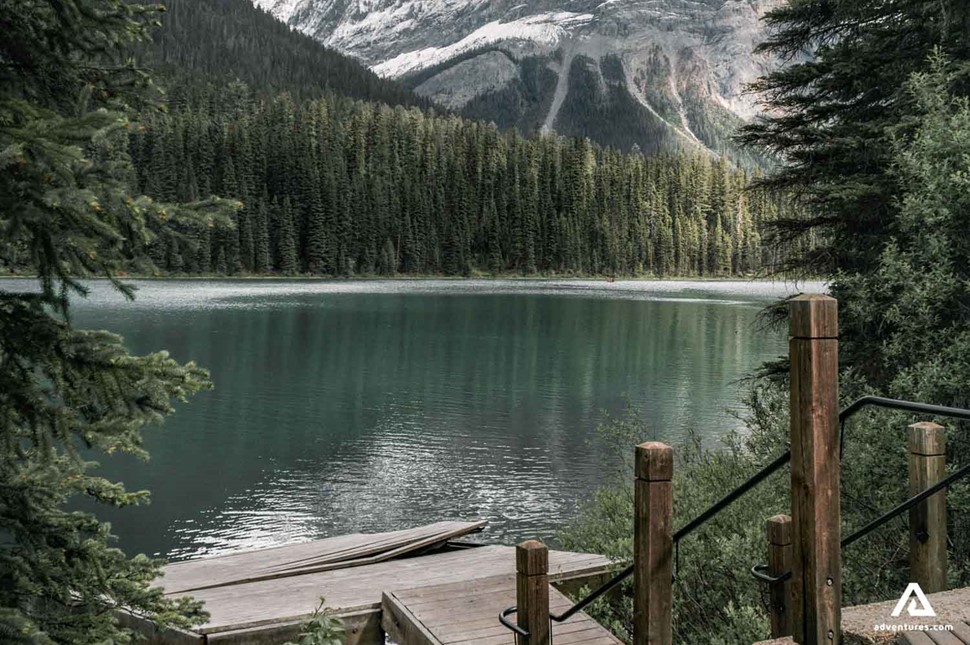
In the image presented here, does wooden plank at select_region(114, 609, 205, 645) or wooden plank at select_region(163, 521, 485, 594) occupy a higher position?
wooden plank at select_region(114, 609, 205, 645)

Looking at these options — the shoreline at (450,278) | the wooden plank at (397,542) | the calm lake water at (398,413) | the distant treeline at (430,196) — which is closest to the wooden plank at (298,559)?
the wooden plank at (397,542)

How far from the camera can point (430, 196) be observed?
13638 centimetres

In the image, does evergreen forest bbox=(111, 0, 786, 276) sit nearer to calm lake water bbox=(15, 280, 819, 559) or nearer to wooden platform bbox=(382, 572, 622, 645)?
calm lake water bbox=(15, 280, 819, 559)

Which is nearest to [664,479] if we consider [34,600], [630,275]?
[34,600]

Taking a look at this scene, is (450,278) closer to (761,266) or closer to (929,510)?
(761,266)

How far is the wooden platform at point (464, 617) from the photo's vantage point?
6.61 m

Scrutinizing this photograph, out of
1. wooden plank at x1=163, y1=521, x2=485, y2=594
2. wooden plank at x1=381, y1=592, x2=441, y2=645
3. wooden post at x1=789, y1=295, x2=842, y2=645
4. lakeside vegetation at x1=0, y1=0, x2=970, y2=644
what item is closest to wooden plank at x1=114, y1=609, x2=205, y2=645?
lakeside vegetation at x1=0, y1=0, x2=970, y2=644

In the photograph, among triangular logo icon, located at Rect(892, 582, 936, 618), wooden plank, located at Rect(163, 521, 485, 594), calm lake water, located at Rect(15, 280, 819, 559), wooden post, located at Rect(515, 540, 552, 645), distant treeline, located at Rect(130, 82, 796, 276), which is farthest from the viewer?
distant treeline, located at Rect(130, 82, 796, 276)

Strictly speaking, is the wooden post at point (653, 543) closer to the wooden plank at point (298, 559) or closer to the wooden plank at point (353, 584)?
the wooden plank at point (353, 584)

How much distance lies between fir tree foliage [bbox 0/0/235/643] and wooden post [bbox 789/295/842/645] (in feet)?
10.3

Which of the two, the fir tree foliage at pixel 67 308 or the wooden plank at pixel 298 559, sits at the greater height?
the fir tree foliage at pixel 67 308

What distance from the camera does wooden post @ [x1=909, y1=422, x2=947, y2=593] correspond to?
15.3 ft

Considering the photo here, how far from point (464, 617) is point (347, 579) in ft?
8.00

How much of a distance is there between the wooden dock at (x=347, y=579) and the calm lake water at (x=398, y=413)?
525cm
